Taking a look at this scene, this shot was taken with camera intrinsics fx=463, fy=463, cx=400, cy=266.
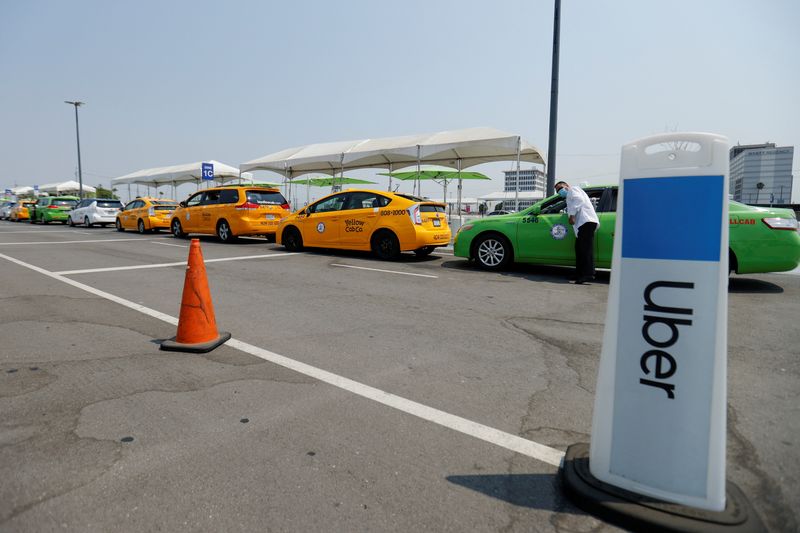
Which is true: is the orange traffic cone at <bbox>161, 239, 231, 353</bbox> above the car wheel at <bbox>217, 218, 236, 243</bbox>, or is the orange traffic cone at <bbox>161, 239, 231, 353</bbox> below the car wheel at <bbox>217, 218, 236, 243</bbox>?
below

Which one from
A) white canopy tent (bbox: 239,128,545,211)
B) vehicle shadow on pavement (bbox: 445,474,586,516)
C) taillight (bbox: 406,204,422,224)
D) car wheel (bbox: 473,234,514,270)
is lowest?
vehicle shadow on pavement (bbox: 445,474,586,516)

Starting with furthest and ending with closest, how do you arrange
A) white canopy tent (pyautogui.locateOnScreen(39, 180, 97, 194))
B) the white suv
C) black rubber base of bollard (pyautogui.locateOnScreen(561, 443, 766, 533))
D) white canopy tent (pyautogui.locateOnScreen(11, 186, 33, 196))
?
white canopy tent (pyautogui.locateOnScreen(11, 186, 33, 196)), white canopy tent (pyautogui.locateOnScreen(39, 180, 97, 194)), the white suv, black rubber base of bollard (pyautogui.locateOnScreen(561, 443, 766, 533))

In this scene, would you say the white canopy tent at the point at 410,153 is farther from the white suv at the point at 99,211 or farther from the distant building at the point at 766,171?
the distant building at the point at 766,171

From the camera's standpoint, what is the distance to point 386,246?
10336mm

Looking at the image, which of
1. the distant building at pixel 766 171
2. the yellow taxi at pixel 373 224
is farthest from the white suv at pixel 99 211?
the distant building at pixel 766 171

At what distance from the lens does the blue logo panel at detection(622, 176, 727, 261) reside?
5.73 feet

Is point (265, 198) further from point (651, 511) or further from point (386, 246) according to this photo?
point (651, 511)

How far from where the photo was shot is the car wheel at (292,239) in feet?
39.0

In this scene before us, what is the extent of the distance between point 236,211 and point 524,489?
1319 cm

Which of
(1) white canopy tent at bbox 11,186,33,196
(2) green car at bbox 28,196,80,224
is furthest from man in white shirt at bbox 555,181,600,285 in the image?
(1) white canopy tent at bbox 11,186,33,196

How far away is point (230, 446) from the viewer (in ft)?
8.06

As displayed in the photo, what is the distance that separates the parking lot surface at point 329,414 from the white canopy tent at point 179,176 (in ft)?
74.5

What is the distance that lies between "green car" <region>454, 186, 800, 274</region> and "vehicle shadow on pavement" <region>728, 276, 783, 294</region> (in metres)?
0.34

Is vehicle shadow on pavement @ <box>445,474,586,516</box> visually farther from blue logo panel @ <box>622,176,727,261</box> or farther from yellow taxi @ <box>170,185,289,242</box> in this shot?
yellow taxi @ <box>170,185,289,242</box>
